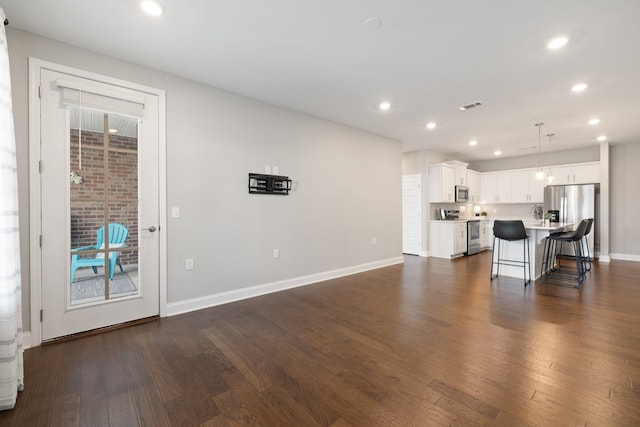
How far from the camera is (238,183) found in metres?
3.72

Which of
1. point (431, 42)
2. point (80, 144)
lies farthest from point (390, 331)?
point (80, 144)

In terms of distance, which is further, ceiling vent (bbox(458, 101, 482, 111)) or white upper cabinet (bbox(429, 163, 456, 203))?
white upper cabinet (bbox(429, 163, 456, 203))

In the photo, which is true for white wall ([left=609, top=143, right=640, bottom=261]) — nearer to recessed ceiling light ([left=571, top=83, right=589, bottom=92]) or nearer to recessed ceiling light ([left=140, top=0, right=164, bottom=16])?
recessed ceiling light ([left=571, top=83, right=589, bottom=92])

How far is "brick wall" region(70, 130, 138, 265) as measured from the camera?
107 inches

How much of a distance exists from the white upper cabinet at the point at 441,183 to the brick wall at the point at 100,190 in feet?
20.4

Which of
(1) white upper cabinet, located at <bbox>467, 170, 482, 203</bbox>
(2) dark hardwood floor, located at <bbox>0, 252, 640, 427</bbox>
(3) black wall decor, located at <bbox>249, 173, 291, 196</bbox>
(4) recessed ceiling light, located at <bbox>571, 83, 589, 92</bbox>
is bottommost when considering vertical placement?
(2) dark hardwood floor, located at <bbox>0, 252, 640, 427</bbox>

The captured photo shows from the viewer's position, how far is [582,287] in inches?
166

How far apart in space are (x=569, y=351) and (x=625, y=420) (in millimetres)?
824

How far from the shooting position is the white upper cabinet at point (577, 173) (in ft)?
21.4

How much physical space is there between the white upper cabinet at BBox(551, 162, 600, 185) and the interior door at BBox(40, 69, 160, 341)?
8419 millimetres

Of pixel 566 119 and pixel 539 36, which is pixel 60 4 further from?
pixel 566 119

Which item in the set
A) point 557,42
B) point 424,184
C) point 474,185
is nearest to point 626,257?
point 474,185

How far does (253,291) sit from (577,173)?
7.88 metres

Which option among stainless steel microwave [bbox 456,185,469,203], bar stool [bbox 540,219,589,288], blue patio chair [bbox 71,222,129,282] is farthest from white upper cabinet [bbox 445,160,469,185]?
blue patio chair [bbox 71,222,129,282]
